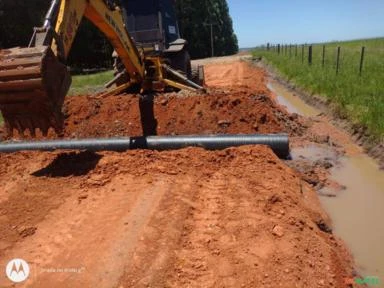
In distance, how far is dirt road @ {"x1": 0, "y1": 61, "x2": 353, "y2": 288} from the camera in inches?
150

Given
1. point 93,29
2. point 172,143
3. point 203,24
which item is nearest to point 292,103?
point 172,143

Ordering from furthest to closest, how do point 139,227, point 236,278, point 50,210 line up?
point 50,210 → point 139,227 → point 236,278

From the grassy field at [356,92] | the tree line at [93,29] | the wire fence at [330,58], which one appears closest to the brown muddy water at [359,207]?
the grassy field at [356,92]

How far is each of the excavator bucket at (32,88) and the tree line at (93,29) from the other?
2604 cm

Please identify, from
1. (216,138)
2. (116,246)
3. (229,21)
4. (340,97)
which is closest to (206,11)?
(229,21)

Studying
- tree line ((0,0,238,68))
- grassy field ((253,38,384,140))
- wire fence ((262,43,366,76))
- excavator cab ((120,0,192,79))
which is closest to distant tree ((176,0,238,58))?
tree line ((0,0,238,68))

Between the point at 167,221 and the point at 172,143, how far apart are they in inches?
103

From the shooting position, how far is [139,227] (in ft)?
14.9

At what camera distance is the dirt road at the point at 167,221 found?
12.5 feet

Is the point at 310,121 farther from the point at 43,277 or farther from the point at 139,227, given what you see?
the point at 43,277

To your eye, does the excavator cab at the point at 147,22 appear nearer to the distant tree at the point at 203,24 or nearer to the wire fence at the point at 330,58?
the wire fence at the point at 330,58

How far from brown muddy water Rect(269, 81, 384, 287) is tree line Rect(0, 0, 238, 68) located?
25.6 m

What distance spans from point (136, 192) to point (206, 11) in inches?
1771

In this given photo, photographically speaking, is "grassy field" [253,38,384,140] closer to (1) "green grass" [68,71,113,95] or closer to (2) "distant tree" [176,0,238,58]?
(1) "green grass" [68,71,113,95]
